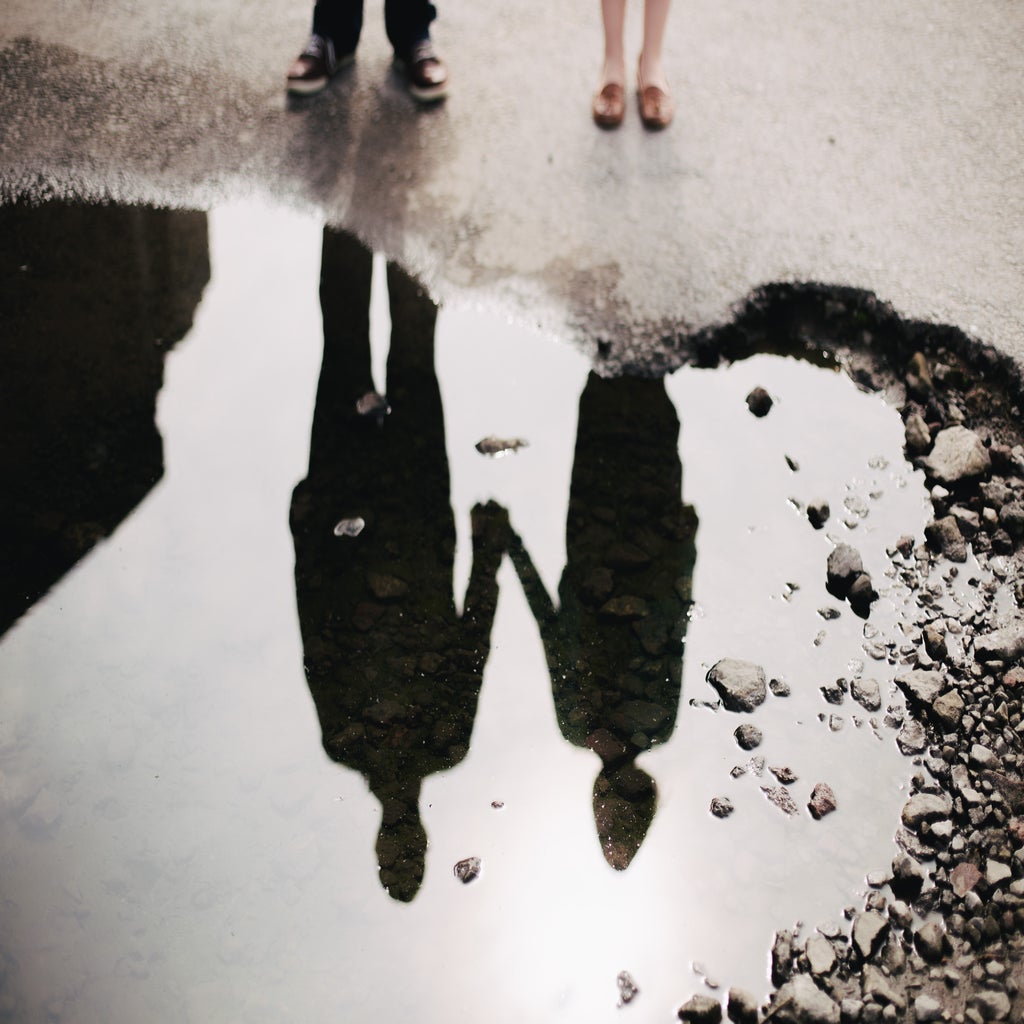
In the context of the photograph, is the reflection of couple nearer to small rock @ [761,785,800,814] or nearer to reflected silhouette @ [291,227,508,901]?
reflected silhouette @ [291,227,508,901]

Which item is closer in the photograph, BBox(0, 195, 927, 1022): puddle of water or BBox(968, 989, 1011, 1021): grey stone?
BBox(968, 989, 1011, 1021): grey stone

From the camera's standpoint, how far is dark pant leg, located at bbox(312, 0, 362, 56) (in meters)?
3.33

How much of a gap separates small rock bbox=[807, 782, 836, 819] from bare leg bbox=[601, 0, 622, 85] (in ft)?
8.89

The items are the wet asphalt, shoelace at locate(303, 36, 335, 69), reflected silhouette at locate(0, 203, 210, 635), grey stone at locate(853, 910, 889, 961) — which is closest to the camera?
grey stone at locate(853, 910, 889, 961)

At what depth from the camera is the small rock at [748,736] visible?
2.02m

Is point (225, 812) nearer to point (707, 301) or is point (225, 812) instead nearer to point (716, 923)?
point (716, 923)

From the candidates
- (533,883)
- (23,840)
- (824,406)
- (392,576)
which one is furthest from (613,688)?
(23,840)

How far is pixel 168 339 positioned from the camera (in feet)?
9.06

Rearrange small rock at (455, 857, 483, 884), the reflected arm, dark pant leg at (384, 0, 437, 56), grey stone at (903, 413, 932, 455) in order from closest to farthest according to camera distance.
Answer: small rock at (455, 857, 483, 884) → the reflected arm → grey stone at (903, 413, 932, 455) → dark pant leg at (384, 0, 437, 56)

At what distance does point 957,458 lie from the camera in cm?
243

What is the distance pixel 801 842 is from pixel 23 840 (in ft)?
5.86

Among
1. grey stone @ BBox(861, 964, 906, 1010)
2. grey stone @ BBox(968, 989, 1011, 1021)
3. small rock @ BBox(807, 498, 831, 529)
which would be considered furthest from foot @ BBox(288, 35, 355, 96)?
grey stone @ BBox(968, 989, 1011, 1021)

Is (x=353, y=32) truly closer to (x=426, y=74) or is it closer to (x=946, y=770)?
(x=426, y=74)

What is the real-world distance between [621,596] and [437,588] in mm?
514
